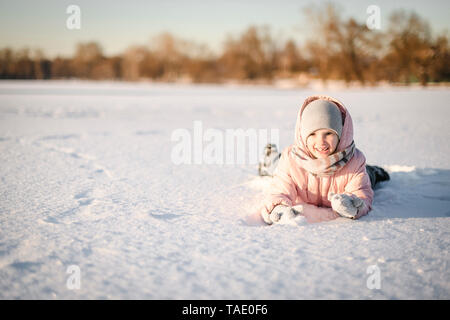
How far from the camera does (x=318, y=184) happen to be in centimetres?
178

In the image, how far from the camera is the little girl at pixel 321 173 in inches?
63.6

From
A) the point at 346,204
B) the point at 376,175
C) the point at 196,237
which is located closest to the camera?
the point at 196,237

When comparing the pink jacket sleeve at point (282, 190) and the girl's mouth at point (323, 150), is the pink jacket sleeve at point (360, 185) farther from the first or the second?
the pink jacket sleeve at point (282, 190)

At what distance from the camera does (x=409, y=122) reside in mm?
5863

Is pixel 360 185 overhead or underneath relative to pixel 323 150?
underneath

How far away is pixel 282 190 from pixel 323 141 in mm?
368

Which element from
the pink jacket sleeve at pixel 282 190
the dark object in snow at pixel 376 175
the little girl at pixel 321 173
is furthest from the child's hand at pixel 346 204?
the dark object in snow at pixel 376 175

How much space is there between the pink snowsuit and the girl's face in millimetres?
60

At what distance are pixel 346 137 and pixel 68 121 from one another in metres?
5.91

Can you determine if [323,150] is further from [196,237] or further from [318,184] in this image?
[196,237]

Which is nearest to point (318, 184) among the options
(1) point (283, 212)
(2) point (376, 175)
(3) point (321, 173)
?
(3) point (321, 173)

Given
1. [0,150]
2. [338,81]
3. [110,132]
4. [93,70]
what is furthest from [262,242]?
[93,70]

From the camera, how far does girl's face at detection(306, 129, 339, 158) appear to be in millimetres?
1650

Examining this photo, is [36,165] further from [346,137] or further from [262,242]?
[346,137]
